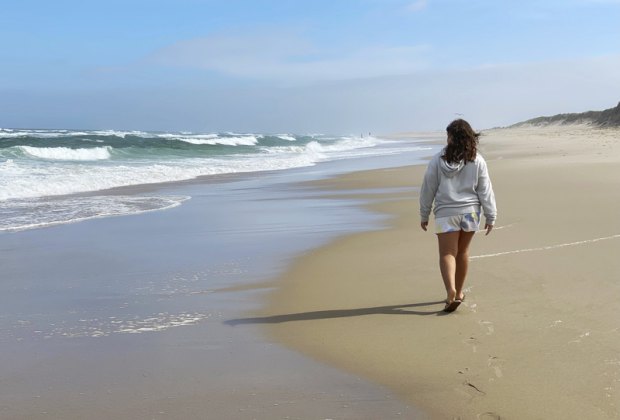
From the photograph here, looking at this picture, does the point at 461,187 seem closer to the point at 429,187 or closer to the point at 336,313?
the point at 429,187

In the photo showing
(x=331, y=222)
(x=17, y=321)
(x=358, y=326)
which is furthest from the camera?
(x=331, y=222)

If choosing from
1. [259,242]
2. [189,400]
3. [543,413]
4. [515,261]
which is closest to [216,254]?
[259,242]

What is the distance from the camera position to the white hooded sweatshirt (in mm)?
4676

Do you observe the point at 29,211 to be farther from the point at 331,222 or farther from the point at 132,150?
the point at 132,150

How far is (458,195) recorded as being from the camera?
185 inches

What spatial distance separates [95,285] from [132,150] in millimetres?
34108

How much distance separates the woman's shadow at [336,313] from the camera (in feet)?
15.0

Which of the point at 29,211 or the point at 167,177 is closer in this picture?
the point at 29,211

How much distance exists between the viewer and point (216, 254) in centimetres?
697

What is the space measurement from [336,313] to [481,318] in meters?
1.05

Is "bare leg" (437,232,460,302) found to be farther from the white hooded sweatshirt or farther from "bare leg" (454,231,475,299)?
the white hooded sweatshirt

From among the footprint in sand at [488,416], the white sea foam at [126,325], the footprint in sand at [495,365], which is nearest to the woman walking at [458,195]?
the footprint in sand at [495,365]

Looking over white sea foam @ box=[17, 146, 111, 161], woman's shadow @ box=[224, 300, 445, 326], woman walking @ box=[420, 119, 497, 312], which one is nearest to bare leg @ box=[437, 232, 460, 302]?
woman walking @ box=[420, 119, 497, 312]

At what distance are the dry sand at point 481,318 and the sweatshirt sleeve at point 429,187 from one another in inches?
27.9
